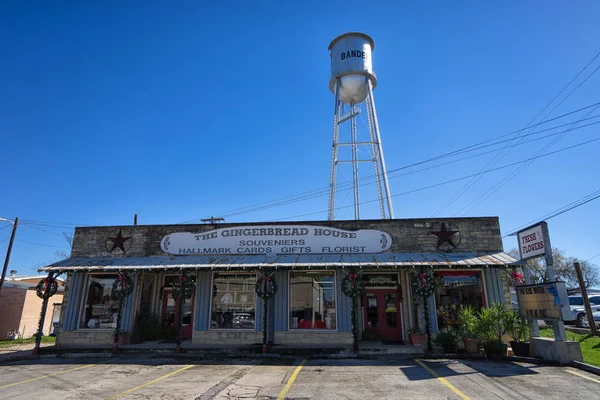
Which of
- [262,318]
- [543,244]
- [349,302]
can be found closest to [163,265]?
[262,318]

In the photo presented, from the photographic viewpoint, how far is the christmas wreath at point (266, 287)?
46.2ft

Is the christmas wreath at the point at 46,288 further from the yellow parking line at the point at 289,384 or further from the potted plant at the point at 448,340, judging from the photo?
the potted plant at the point at 448,340

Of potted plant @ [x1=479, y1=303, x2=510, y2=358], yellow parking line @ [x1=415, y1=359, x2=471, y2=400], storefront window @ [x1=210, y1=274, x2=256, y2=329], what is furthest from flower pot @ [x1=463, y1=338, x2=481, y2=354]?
storefront window @ [x1=210, y1=274, x2=256, y2=329]

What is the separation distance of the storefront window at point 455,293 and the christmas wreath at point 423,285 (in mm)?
1920

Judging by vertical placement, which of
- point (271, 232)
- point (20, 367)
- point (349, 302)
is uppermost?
point (271, 232)

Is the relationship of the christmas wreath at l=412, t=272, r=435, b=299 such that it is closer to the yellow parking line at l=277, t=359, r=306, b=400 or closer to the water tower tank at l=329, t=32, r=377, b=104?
the yellow parking line at l=277, t=359, r=306, b=400

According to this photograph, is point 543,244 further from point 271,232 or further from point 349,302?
point 271,232

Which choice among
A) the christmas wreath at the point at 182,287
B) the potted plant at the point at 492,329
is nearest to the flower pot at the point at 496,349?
the potted plant at the point at 492,329

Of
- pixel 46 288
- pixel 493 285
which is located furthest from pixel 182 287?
pixel 493 285

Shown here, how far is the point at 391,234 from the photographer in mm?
15633

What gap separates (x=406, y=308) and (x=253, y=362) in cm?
660

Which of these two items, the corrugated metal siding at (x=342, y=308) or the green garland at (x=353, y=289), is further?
the corrugated metal siding at (x=342, y=308)

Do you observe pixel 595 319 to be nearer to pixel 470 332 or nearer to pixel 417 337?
pixel 470 332

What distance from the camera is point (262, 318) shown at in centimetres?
1512
